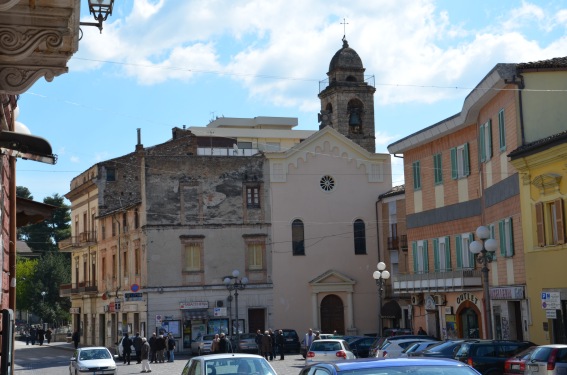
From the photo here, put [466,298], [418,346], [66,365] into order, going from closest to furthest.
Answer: [418,346] < [466,298] < [66,365]

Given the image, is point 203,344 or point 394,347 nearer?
point 394,347

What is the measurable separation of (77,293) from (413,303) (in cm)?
3915

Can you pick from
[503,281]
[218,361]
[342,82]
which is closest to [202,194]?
[342,82]

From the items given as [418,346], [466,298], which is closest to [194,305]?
[466,298]

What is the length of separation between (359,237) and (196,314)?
39.5ft

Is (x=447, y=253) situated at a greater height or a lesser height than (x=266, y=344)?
greater

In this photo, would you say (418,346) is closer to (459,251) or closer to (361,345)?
(459,251)

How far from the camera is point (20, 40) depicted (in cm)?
1032

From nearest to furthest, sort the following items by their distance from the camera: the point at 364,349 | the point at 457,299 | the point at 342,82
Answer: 1. the point at 457,299
2. the point at 364,349
3. the point at 342,82

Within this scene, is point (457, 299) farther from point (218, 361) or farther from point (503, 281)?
point (218, 361)

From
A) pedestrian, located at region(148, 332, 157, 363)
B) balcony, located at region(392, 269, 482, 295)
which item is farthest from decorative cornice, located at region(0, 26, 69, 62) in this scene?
pedestrian, located at region(148, 332, 157, 363)

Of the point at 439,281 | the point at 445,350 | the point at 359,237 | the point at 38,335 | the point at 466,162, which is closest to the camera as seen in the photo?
the point at 445,350

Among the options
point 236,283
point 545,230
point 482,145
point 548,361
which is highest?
point 482,145

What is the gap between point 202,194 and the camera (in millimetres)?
61219
